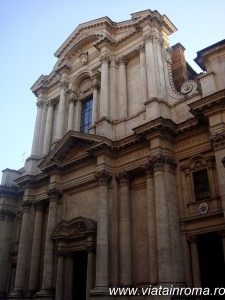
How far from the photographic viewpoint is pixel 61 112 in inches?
850

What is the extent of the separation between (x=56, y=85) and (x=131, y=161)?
10904 millimetres

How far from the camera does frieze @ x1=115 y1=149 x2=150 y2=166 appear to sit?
608 inches

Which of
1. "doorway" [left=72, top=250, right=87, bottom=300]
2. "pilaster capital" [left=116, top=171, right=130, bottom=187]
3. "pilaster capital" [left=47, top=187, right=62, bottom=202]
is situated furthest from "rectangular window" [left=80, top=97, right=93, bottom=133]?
"doorway" [left=72, top=250, right=87, bottom=300]

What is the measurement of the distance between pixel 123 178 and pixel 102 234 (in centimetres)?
286

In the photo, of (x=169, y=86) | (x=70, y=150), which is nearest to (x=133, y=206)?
(x=70, y=150)

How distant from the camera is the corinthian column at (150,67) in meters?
16.4

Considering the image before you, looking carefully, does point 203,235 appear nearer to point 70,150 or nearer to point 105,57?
point 70,150

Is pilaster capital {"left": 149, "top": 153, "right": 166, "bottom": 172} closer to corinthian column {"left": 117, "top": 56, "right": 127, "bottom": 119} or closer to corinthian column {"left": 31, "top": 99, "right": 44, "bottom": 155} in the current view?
corinthian column {"left": 117, "top": 56, "right": 127, "bottom": 119}

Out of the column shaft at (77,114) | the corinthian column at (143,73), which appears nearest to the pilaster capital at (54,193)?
the column shaft at (77,114)

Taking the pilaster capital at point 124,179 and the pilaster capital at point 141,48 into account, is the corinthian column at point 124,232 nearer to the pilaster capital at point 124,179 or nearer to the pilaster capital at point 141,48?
the pilaster capital at point 124,179

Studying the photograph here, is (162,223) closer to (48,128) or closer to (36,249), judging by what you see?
(36,249)

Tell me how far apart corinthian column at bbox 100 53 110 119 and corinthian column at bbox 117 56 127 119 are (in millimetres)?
703

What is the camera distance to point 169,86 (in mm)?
17172

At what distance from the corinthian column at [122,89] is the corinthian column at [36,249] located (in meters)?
7.38
